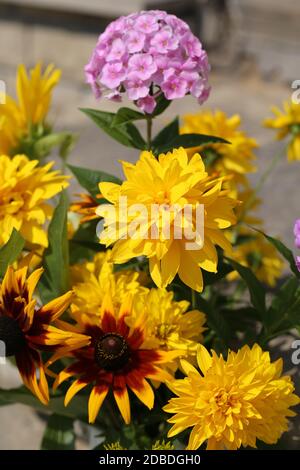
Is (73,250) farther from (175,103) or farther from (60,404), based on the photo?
(175,103)

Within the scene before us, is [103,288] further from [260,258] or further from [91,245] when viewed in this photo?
[260,258]

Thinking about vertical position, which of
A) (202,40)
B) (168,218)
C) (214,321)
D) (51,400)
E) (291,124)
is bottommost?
(202,40)

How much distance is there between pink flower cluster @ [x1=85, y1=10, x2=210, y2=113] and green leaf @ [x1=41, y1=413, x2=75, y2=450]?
0.45m

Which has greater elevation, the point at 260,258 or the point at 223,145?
the point at 223,145

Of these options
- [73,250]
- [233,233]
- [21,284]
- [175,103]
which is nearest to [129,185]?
[21,284]

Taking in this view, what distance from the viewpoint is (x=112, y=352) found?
75 centimetres

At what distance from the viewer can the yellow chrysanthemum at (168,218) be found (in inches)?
27.1

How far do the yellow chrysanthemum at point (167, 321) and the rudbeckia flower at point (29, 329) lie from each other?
9cm

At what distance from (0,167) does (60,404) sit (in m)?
0.31

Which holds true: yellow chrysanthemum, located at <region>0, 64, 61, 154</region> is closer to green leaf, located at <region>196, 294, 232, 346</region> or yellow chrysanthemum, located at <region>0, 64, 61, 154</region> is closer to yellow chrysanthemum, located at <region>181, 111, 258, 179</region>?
→ yellow chrysanthemum, located at <region>181, 111, 258, 179</region>

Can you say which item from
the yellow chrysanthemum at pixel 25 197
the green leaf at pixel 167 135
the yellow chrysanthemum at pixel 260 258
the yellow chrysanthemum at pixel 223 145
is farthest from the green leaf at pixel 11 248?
the yellow chrysanthemum at pixel 260 258

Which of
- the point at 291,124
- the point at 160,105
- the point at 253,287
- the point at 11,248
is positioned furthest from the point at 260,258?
the point at 11,248

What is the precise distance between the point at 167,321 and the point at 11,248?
7.4 inches
